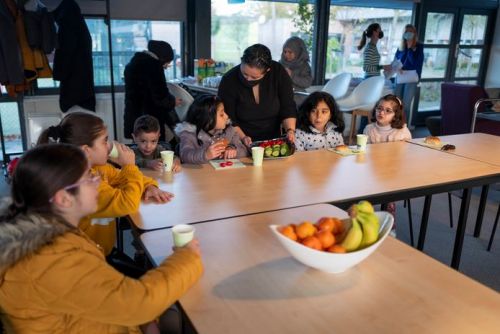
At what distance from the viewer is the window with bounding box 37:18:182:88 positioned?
16.6 ft

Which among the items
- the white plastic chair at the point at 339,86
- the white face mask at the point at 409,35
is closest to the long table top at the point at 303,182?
the white plastic chair at the point at 339,86

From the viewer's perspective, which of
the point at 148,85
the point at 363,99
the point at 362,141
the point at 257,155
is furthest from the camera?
the point at 363,99

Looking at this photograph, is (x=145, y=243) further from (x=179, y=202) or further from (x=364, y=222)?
(x=364, y=222)

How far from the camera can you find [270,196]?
179 centimetres

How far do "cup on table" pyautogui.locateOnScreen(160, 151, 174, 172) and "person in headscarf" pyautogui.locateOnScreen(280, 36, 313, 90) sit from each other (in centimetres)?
306

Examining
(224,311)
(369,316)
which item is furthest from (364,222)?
(224,311)

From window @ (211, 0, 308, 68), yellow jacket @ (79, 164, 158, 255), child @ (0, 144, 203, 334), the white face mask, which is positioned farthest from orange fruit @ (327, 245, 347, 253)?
the white face mask

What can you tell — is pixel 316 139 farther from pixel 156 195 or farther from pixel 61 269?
pixel 61 269

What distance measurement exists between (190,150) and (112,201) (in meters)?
0.79

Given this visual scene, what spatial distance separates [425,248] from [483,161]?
846mm

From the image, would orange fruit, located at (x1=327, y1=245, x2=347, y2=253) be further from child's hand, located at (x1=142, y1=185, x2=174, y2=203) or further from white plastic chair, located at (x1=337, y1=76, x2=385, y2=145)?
white plastic chair, located at (x1=337, y1=76, x2=385, y2=145)

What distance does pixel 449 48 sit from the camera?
24.6 feet

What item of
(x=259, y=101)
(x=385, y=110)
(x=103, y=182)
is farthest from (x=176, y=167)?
(x=385, y=110)

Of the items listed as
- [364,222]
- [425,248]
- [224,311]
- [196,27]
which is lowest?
[425,248]
